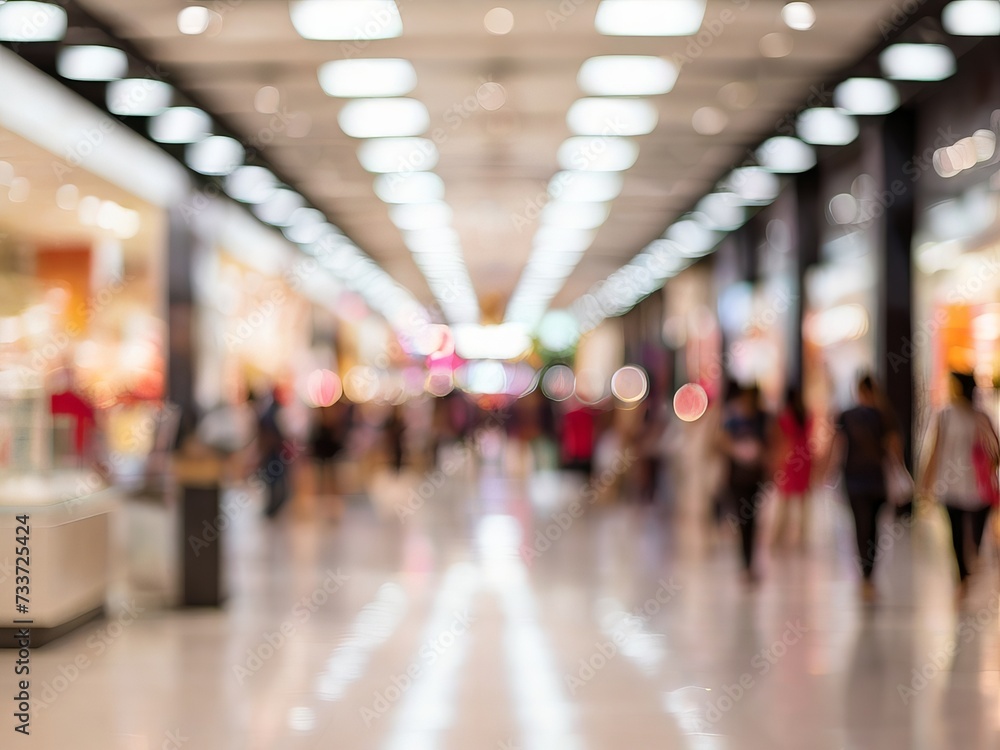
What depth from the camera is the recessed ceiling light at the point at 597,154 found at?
15367mm

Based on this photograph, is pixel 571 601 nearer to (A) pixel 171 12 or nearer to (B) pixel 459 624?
(B) pixel 459 624

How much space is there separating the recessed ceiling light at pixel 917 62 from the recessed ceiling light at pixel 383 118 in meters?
5.36

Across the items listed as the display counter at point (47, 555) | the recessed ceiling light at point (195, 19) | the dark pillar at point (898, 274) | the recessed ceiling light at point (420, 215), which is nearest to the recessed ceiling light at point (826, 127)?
the dark pillar at point (898, 274)

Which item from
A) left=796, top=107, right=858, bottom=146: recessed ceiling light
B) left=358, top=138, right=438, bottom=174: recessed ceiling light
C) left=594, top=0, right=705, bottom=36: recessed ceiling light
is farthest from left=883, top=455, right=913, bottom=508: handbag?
left=358, top=138, right=438, bottom=174: recessed ceiling light

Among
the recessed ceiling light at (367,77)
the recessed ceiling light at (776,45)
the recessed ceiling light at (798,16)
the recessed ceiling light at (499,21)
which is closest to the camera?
the recessed ceiling light at (798,16)

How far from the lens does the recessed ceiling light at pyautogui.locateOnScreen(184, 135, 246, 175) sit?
588 inches

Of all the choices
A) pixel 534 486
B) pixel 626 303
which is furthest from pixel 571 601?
pixel 626 303

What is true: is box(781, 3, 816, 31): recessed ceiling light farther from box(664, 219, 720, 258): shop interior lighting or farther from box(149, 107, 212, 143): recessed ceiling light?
box(664, 219, 720, 258): shop interior lighting

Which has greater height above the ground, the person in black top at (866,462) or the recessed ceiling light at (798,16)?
the recessed ceiling light at (798,16)

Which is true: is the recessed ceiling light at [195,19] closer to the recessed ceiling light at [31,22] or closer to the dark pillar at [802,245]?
the recessed ceiling light at [31,22]

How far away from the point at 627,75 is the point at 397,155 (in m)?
4.98

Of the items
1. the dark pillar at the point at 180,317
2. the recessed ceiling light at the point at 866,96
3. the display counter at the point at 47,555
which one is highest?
the recessed ceiling light at the point at 866,96

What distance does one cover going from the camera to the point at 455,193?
1938 cm

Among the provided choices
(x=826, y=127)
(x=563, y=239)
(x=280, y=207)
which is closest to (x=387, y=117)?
(x=826, y=127)
